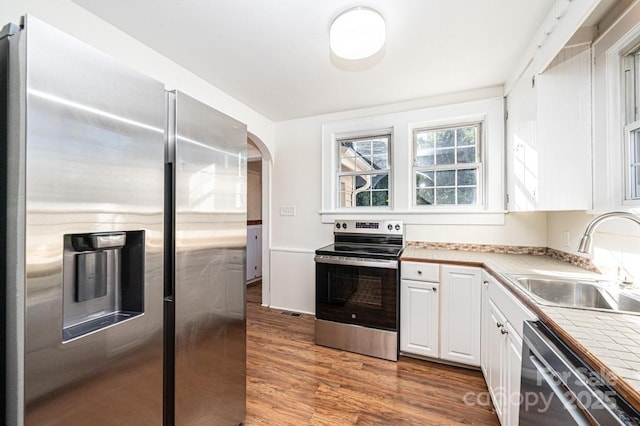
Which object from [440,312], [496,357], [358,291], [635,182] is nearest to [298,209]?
[358,291]

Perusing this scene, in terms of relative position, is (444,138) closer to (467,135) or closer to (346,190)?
(467,135)

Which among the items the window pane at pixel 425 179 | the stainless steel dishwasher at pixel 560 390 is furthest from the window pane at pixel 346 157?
the stainless steel dishwasher at pixel 560 390

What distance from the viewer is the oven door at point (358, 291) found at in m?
2.29

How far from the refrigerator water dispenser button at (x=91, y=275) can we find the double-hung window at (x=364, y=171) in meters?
2.59

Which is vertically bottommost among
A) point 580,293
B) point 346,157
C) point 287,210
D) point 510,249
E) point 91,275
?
point 580,293

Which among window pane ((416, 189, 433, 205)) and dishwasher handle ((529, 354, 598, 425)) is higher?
window pane ((416, 189, 433, 205))

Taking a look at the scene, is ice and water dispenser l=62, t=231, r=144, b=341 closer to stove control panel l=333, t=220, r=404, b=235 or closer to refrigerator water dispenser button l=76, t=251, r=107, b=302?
refrigerator water dispenser button l=76, t=251, r=107, b=302

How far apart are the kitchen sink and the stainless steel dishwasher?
0.83ft

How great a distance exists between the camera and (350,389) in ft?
6.33

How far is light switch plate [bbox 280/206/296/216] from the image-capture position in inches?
137

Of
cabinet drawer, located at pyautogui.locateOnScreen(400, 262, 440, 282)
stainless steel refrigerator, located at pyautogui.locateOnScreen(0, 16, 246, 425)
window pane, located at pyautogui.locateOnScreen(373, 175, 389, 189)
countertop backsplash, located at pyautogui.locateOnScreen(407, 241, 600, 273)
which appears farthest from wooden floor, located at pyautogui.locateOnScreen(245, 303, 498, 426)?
window pane, located at pyautogui.locateOnScreen(373, 175, 389, 189)

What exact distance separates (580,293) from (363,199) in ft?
6.83

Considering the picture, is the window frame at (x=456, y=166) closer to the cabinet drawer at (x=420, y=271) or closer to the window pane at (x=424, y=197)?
the window pane at (x=424, y=197)

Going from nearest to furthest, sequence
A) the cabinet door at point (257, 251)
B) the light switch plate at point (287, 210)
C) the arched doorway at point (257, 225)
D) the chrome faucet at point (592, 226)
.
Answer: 1. the chrome faucet at point (592, 226)
2. the light switch plate at point (287, 210)
3. the arched doorway at point (257, 225)
4. the cabinet door at point (257, 251)
